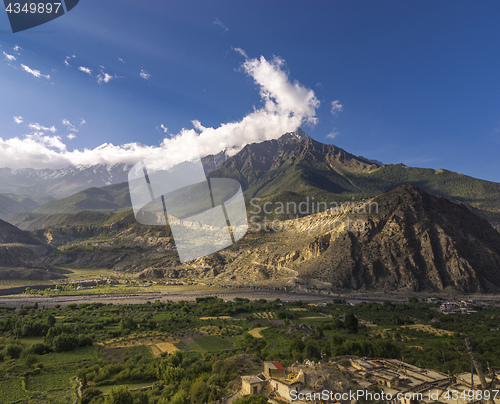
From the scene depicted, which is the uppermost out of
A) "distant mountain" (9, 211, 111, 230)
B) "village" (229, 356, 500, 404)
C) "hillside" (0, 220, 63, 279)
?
"distant mountain" (9, 211, 111, 230)

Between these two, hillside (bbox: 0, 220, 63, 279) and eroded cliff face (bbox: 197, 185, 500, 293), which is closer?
eroded cliff face (bbox: 197, 185, 500, 293)

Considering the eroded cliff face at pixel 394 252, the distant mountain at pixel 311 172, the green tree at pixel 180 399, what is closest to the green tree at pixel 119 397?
the green tree at pixel 180 399

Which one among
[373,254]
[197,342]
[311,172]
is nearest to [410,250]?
[373,254]

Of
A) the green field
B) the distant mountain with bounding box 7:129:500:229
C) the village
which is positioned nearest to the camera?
the village

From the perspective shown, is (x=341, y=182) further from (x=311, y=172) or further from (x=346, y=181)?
(x=311, y=172)

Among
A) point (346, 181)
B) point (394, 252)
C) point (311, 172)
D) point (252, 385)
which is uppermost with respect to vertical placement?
point (311, 172)

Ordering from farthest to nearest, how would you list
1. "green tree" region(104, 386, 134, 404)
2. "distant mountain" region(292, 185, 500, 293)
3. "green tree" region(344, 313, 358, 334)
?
"distant mountain" region(292, 185, 500, 293) < "green tree" region(344, 313, 358, 334) < "green tree" region(104, 386, 134, 404)

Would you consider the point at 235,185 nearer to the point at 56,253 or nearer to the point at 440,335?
the point at 440,335

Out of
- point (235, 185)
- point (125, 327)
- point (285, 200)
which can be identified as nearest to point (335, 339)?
point (235, 185)

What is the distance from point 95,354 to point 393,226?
53807 millimetres

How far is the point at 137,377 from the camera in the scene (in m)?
17.5

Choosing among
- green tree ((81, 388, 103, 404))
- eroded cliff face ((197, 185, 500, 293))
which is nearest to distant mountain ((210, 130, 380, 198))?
eroded cliff face ((197, 185, 500, 293))

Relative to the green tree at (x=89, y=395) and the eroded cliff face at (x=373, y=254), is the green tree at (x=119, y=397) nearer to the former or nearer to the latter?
the green tree at (x=89, y=395)

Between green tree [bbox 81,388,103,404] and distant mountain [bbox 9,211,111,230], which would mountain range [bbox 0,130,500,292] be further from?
green tree [bbox 81,388,103,404]
